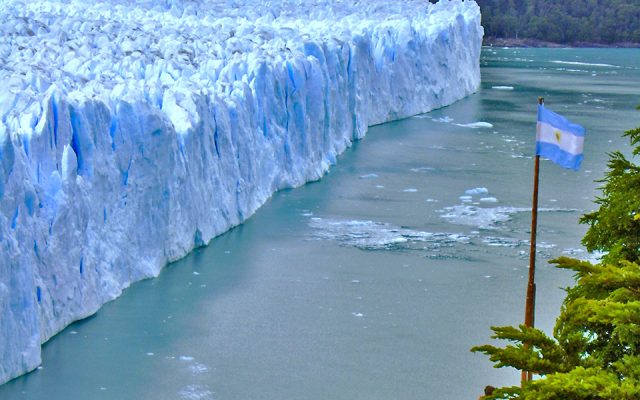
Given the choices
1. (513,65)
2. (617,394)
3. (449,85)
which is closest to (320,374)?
(617,394)

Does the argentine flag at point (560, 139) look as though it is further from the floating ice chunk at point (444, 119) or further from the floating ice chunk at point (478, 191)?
the floating ice chunk at point (444, 119)

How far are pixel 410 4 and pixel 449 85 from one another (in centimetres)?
400

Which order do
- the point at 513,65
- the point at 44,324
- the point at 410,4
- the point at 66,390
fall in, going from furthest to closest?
the point at 513,65 < the point at 410,4 < the point at 44,324 < the point at 66,390

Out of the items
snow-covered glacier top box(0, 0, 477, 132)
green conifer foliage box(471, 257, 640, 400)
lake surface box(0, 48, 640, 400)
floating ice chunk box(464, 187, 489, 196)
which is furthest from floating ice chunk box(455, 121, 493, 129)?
green conifer foliage box(471, 257, 640, 400)

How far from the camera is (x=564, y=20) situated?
56.7m

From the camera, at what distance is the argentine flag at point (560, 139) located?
20.7 feet

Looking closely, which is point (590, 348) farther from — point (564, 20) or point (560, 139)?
point (564, 20)

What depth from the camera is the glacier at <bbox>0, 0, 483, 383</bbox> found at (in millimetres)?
8188

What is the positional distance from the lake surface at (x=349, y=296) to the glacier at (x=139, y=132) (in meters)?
0.35

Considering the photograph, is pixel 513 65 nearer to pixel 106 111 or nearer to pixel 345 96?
pixel 345 96

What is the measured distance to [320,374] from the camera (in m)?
7.96

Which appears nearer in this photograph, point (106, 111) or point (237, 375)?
point (237, 375)

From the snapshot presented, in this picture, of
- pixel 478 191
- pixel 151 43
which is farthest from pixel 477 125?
pixel 151 43

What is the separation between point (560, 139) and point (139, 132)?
4809 millimetres
